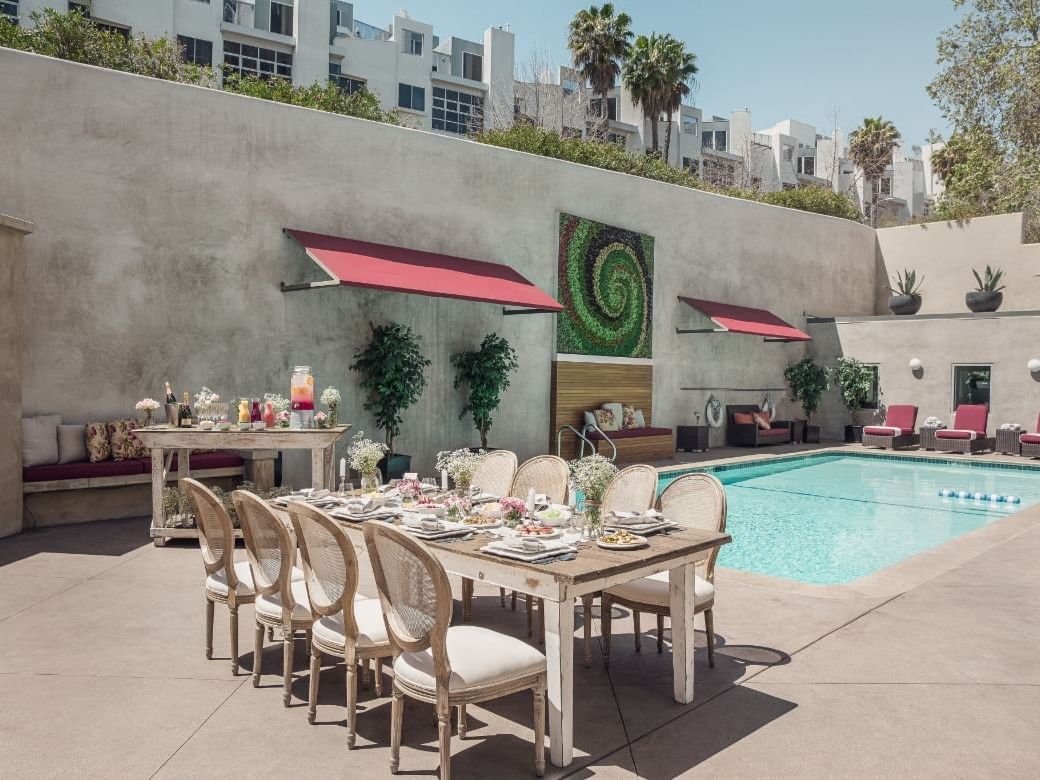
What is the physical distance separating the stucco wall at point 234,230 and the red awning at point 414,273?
37cm

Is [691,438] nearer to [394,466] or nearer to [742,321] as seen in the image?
[742,321]

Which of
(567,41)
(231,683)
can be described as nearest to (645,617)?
(231,683)

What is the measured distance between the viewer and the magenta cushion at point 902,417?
53.4 ft

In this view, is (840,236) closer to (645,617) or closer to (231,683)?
(645,617)

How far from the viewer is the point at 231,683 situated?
12.5 feet

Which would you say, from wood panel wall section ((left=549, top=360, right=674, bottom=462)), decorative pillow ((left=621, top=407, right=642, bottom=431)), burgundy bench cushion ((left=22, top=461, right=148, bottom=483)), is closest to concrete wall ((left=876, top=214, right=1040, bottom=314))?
wood panel wall section ((left=549, top=360, right=674, bottom=462))

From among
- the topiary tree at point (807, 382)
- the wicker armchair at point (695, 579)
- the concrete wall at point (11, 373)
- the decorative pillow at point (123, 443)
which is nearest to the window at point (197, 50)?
the topiary tree at point (807, 382)

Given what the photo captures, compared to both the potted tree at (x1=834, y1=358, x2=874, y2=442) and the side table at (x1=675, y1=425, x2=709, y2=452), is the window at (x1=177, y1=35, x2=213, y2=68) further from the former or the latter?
the potted tree at (x1=834, y1=358, x2=874, y2=442)

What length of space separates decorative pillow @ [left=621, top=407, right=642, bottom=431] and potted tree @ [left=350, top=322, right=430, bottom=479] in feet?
15.0

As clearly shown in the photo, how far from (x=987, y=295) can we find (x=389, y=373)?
13494 millimetres

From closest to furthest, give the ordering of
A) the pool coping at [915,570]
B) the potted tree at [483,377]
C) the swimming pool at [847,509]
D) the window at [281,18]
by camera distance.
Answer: the pool coping at [915,570] → the swimming pool at [847,509] → the potted tree at [483,377] → the window at [281,18]

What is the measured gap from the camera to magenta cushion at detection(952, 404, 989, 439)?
1548 cm

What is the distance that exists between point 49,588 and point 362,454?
266 centimetres

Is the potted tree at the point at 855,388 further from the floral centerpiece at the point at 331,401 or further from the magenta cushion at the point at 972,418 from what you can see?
the floral centerpiece at the point at 331,401
